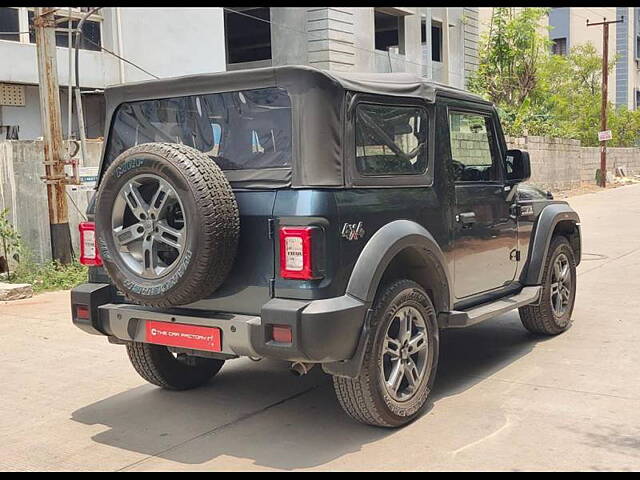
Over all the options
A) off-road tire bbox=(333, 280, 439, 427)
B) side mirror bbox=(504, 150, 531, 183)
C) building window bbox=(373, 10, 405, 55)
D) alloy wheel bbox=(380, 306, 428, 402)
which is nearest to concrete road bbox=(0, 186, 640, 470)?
off-road tire bbox=(333, 280, 439, 427)

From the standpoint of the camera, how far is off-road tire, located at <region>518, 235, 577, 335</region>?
21.2 feet

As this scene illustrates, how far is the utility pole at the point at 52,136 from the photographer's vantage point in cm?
994

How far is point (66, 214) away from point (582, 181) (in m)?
23.8

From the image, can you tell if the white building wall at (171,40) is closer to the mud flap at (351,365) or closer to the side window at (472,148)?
the side window at (472,148)

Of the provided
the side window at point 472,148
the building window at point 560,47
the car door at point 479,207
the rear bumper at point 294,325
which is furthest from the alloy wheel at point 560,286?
the building window at point 560,47

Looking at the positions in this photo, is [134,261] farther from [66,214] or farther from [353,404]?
[66,214]

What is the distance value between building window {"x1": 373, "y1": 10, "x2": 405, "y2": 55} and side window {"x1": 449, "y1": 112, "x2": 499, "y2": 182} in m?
21.6

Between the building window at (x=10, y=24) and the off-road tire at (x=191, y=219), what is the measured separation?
11.6m

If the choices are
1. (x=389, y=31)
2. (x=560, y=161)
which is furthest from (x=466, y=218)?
(x=389, y=31)

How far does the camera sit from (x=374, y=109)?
15.2ft

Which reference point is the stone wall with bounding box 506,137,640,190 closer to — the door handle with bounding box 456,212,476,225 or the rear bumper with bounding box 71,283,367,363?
the door handle with bounding box 456,212,476,225

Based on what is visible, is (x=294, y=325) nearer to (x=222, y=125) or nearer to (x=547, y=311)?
(x=222, y=125)

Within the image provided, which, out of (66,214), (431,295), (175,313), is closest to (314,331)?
(175,313)

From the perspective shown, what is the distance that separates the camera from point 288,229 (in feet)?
13.3
